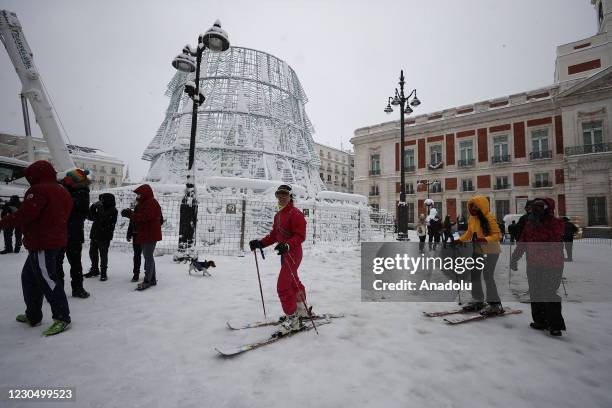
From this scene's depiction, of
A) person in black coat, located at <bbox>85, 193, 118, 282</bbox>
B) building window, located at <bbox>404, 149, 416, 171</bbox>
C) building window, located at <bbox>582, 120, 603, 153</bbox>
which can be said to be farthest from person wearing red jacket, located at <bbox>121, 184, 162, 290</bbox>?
building window, located at <bbox>404, 149, 416, 171</bbox>

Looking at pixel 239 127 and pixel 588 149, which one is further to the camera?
pixel 588 149

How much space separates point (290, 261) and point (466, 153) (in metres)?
33.9

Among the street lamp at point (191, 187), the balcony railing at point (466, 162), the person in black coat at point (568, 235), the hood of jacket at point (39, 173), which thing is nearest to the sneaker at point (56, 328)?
the hood of jacket at point (39, 173)

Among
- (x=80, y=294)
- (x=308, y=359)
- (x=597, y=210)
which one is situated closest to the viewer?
(x=308, y=359)

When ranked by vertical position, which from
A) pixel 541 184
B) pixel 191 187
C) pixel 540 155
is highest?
pixel 540 155

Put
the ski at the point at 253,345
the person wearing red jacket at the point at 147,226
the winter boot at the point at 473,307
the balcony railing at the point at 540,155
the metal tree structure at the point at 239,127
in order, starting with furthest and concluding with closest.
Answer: the balcony railing at the point at 540,155, the metal tree structure at the point at 239,127, the person wearing red jacket at the point at 147,226, the winter boot at the point at 473,307, the ski at the point at 253,345

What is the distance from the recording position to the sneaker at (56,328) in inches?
121

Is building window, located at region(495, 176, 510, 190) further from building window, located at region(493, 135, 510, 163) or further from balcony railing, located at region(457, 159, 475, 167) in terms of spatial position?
balcony railing, located at region(457, 159, 475, 167)

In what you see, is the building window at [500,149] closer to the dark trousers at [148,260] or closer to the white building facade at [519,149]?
the white building facade at [519,149]

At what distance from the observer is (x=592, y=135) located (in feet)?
81.4

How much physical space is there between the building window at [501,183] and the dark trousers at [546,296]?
30.5 meters

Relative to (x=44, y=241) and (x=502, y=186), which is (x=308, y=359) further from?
(x=502, y=186)

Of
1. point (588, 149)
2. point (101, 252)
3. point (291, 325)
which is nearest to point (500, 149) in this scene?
point (588, 149)

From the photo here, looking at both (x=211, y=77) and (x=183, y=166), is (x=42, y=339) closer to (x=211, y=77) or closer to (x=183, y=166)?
(x=183, y=166)
